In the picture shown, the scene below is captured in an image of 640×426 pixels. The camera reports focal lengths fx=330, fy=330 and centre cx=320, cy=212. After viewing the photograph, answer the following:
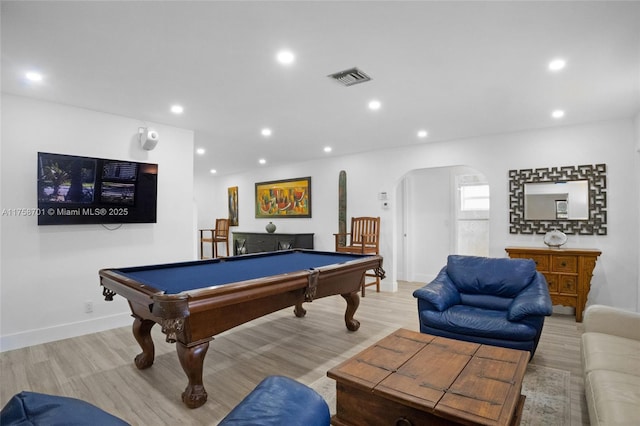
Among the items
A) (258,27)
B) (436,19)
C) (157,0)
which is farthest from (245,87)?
(436,19)

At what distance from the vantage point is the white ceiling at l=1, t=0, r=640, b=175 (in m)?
2.02

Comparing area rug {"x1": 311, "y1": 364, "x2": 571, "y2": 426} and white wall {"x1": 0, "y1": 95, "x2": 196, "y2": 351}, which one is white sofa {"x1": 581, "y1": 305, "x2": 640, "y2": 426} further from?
white wall {"x1": 0, "y1": 95, "x2": 196, "y2": 351}

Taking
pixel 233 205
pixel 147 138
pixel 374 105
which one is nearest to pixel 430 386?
pixel 374 105

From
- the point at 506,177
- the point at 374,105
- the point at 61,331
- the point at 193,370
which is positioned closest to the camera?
the point at 193,370

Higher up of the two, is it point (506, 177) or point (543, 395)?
point (506, 177)

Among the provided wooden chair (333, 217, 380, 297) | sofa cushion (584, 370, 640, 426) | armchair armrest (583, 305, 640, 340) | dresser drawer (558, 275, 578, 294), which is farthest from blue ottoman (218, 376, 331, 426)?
wooden chair (333, 217, 380, 297)

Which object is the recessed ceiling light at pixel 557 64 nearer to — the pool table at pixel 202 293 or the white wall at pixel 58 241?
the pool table at pixel 202 293

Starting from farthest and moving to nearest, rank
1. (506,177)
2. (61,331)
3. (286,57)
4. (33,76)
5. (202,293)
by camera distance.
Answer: (506,177), (61,331), (33,76), (286,57), (202,293)

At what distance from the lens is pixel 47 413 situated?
0.64m

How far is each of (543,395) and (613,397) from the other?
3.00 ft

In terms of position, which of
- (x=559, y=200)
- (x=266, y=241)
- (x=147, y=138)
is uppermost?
(x=147, y=138)

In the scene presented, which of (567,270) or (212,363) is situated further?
(567,270)

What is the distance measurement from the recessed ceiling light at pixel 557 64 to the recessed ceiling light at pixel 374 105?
151 centimetres

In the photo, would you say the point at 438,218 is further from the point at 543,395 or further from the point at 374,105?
the point at 543,395
